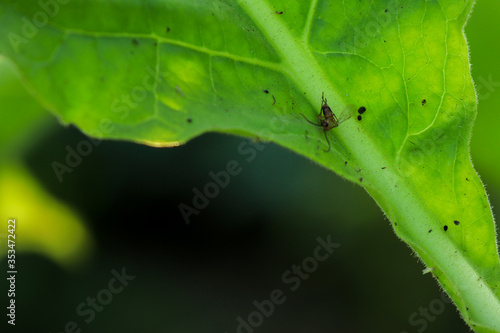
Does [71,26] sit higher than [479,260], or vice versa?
[71,26]

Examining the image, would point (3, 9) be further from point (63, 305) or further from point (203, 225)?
point (63, 305)

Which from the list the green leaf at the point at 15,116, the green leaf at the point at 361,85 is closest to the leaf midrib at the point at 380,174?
the green leaf at the point at 361,85

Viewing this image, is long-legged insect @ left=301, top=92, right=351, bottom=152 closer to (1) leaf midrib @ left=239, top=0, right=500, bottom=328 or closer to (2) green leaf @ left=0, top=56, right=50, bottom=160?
(1) leaf midrib @ left=239, top=0, right=500, bottom=328

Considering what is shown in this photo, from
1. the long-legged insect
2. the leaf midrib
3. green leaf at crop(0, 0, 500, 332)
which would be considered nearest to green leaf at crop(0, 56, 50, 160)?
green leaf at crop(0, 0, 500, 332)

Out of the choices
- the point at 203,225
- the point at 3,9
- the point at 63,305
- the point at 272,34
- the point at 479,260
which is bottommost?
the point at 63,305

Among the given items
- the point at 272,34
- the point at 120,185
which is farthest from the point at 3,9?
the point at 120,185

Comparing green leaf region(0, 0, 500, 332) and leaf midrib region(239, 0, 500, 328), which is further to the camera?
leaf midrib region(239, 0, 500, 328)

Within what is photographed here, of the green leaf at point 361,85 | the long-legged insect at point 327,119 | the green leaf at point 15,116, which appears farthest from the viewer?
the green leaf at point 15,116

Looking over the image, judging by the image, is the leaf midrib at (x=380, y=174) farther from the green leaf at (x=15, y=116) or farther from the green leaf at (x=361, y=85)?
the green leaf at (x=15, y=116)
